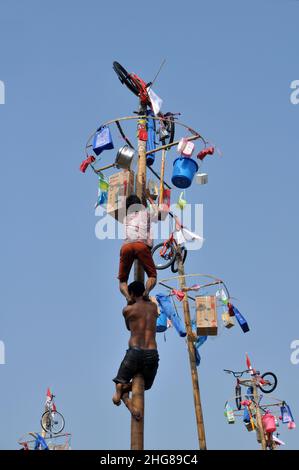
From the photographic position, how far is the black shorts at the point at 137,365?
23.1ft

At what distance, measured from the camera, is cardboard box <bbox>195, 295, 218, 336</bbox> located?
12.5 m

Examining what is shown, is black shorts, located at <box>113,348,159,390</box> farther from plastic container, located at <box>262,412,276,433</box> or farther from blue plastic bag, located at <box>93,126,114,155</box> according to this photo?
plastic container, located at <box>262,412,276,433</box>

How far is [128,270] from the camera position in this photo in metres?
7.82

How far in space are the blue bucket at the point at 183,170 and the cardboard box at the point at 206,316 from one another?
3.02 m

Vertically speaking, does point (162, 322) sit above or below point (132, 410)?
above

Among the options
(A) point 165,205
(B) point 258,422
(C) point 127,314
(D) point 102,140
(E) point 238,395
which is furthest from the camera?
(E) point 238,395

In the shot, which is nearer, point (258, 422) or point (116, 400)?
point (116, 400)

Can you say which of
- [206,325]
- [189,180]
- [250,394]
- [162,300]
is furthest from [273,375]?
[189,180]

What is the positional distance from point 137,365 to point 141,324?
505 mm

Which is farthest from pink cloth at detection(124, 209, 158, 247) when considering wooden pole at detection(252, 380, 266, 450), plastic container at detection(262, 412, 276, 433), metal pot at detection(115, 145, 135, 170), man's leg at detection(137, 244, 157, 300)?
plastic container at detection(262, 412, 276, 433)

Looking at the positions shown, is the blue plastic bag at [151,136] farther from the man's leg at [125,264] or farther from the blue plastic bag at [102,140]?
the man's leg at [125,264]

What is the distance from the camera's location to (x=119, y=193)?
913 cm

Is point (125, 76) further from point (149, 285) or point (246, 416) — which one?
point (246, 416)

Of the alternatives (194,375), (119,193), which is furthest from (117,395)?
(194,375)
